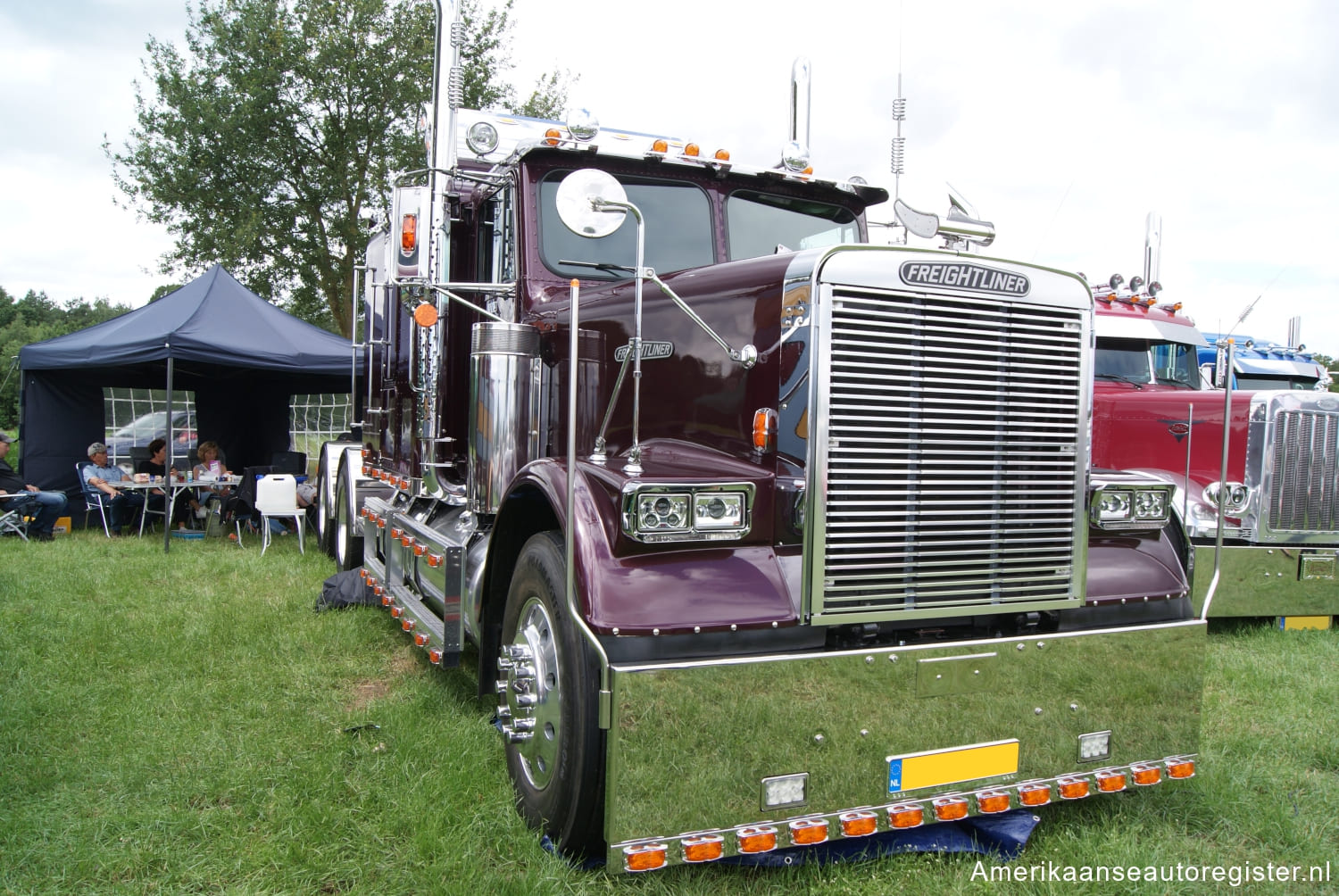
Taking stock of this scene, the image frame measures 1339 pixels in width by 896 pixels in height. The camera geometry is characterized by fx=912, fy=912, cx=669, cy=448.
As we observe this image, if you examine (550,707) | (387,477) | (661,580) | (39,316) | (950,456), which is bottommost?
(550,707)

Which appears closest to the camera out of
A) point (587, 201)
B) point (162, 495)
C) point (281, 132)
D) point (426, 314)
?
point (587, 201)

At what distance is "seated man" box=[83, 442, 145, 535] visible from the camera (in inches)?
447

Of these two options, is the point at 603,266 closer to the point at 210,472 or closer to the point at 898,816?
the point at 898,816

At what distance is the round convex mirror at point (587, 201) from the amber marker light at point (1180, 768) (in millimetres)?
2840

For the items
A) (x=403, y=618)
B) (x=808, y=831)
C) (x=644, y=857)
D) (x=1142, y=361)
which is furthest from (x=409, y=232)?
(x=1142, y=361)

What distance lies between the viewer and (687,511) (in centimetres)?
279

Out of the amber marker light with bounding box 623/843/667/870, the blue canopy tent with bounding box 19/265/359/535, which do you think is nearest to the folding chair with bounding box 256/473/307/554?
the blue canopy tent with bounding box 19/265/359/535

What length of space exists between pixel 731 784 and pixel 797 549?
0.75 meters

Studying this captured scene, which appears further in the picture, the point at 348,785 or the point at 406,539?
the point at 406,539

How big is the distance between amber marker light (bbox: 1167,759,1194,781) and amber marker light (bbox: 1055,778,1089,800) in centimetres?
47

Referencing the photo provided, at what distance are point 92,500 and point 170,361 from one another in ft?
9.70

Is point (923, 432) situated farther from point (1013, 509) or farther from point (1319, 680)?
point (1319, 680)

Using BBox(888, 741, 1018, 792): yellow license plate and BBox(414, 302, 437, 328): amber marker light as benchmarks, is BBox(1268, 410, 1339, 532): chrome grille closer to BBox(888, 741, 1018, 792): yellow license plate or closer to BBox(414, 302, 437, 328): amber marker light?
BBox(888, 741, 1018, 792): yellow license plate

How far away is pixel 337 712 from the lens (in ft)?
14.9
